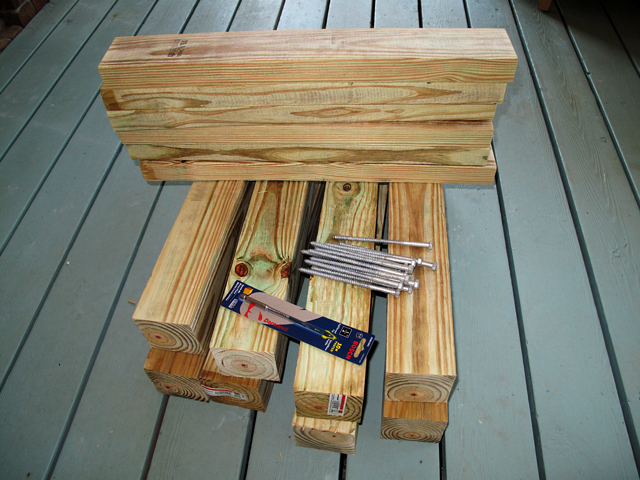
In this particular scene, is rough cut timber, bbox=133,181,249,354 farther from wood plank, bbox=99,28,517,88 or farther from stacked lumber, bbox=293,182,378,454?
wood plank, bbox=99,28,517,88

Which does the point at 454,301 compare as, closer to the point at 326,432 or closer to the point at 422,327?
the point at 422,327

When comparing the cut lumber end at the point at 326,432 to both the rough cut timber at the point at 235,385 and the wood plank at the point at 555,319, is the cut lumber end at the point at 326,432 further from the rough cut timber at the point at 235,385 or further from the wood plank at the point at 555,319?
the wood plank at the point at 555,319

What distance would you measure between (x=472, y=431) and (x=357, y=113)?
1152 millimetres

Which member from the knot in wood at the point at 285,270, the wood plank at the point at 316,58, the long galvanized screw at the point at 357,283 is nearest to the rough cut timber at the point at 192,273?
the knot in wood at the point at 285,270

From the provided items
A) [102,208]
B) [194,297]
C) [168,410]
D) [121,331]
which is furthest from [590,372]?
[102,208]

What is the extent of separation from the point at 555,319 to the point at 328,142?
1.09 meters

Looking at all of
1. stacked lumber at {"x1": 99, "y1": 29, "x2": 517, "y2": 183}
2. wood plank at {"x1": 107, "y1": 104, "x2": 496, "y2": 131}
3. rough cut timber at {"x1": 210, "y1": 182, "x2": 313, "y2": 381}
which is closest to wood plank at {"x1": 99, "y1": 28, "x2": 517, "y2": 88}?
stacked lumber at {"x1": 99, "y1": 29, "x2": 517, "y2": 183}

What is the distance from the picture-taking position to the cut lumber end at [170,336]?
146cm

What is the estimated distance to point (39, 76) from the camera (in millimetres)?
2938

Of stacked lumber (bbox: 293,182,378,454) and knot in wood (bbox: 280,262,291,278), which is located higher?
knot in wood (bbox: 280,262,291,278)

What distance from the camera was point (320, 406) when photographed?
138 centimetres

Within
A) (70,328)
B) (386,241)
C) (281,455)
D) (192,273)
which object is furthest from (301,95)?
(70,328)

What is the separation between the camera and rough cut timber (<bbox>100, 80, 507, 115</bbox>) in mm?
1498

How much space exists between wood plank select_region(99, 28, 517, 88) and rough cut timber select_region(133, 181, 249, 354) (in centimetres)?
45
